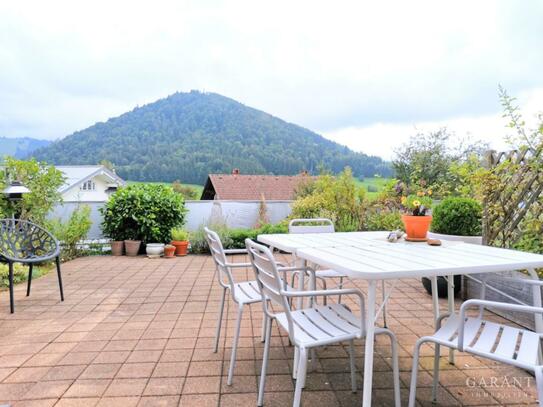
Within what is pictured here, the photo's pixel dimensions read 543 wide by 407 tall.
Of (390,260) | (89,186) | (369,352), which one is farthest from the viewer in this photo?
(89,186)

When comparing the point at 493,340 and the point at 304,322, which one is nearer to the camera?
the point at 493,340

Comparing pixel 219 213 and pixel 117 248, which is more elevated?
pixel 219 213

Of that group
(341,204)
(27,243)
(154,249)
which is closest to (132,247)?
(154,249)

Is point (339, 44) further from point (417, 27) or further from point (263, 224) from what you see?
point (263, 224)

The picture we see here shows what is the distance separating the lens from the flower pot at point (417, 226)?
2342 millimetres

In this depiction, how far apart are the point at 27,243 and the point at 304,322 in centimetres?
328

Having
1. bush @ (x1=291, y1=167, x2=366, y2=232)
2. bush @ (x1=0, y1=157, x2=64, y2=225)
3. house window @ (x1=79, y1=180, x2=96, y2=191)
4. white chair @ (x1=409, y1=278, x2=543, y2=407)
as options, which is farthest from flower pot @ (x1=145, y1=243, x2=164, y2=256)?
house window @ (x1=79, y1=180, x2=96, y2=191)

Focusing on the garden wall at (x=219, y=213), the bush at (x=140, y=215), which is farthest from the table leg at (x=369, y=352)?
the garden wall at (x=219, y=213)

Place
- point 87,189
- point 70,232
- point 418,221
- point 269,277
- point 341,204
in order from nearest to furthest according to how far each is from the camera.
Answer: point 269,277 → point 418,221 → point 70,232 → point 341,204 → point 87,189

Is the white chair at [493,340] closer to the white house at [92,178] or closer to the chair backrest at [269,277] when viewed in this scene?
the chair backrest at [269,277]

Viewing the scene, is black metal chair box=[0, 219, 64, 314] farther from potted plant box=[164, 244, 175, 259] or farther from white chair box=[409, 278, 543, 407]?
white chair box=[409, 278, 543, 407]

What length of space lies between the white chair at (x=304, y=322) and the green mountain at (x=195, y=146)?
16.2 meters

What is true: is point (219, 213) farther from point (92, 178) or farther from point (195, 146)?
point (195, 146)

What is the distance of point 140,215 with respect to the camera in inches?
260
